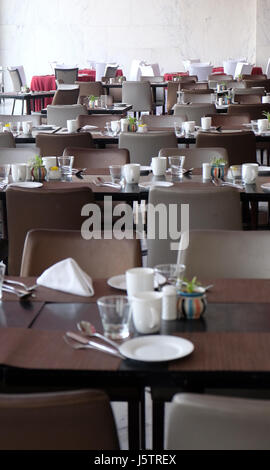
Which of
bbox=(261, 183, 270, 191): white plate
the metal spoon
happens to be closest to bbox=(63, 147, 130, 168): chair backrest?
bbox=(261, 183, 270, 191): white plate

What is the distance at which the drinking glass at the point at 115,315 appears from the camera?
1.81 metres

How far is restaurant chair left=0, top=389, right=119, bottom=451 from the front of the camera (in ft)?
4.12

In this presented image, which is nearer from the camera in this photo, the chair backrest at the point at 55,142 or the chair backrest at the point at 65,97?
the chair backrest at the point at 55,142

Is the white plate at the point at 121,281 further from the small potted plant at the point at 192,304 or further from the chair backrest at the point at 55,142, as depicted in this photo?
the chair backrest at the point at 55,142

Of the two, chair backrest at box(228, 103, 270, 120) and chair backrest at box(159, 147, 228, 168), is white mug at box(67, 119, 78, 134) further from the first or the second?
chair backrest at box(228, 103, 270, 120)

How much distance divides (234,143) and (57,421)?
394 centimetres

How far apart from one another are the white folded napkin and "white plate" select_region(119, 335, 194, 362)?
0.39m

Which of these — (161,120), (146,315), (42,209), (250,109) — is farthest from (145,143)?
(146,315)

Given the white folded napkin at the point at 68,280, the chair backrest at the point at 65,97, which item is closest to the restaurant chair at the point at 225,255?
the white folded napkin at the point at 68,280

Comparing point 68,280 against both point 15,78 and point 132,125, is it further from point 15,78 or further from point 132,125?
point 15,78

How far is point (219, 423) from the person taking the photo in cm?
121

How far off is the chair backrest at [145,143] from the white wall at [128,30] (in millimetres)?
10058

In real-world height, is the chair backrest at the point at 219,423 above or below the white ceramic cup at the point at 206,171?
below
